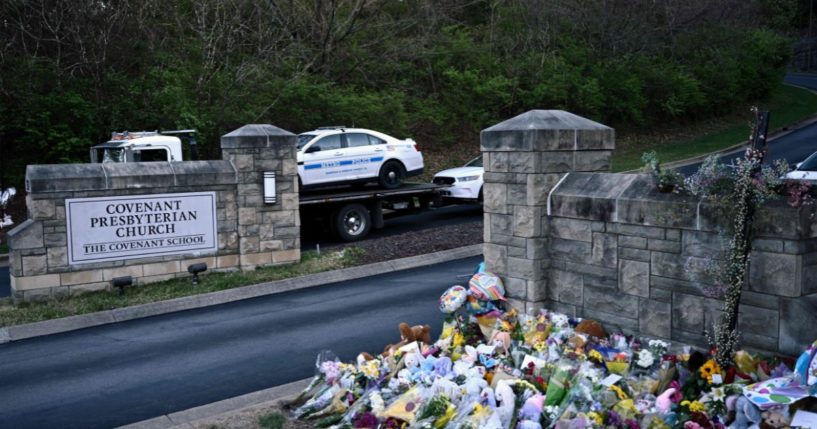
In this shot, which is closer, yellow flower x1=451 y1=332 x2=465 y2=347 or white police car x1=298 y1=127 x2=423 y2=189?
yellow flower x1=451 y1=332 x2=465 y2=347

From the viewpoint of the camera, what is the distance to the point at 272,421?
654 centimetres

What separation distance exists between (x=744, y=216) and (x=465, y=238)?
380 inches

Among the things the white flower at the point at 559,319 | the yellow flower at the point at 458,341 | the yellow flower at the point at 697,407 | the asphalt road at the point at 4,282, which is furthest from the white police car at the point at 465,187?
the yellow flower at the point at 697,407

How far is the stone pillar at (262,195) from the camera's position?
13.4 metres

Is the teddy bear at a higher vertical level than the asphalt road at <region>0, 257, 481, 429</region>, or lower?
higher

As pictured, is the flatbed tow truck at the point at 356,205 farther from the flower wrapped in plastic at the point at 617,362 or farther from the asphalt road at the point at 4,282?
the flower wrapped in plastic at the point at 617,362

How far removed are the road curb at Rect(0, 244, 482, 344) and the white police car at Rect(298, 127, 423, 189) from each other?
3824 millimetres

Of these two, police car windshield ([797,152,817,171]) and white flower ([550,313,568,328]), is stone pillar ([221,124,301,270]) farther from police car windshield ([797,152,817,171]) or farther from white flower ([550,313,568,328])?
police car windshield ([797,152,817,171])

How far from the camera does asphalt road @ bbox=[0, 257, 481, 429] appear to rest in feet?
24.6

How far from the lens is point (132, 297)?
39.4 ft

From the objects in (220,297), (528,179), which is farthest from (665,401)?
(220,297)

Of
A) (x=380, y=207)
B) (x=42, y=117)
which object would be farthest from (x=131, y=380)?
(x=42, y=117)

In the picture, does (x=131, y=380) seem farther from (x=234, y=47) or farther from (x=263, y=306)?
(x=234, y=47)

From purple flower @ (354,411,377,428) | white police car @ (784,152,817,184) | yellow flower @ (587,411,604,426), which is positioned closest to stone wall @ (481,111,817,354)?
yellow flower @ (587,411,604,426)
